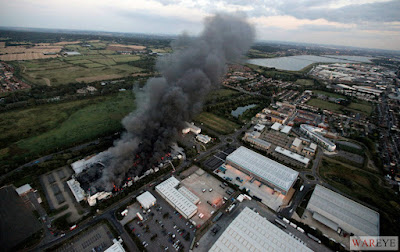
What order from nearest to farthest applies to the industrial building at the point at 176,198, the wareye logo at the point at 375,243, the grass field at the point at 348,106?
the wareye logo at the point at 375,243 < the industrial building at the point at 176,198 < the grass field at the point at 348,106

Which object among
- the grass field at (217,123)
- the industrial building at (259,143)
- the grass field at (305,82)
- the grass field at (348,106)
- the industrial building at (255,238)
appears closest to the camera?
the industrial building at (255,238)

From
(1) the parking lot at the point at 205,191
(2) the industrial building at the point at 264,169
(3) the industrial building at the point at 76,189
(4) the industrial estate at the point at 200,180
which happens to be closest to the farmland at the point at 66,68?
(4) the industrial estate at the point at 200,180

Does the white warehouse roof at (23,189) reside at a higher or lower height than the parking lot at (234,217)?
higher

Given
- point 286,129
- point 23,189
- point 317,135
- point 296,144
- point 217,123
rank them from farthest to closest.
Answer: point 217,123, point 286,129, point 317,135, point 296,144, point 23,189

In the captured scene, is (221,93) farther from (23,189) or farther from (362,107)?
(23,189)

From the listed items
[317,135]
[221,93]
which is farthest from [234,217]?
Answer: [221,93]

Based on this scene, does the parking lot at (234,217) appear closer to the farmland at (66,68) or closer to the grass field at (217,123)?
the grass field at (217,123)
